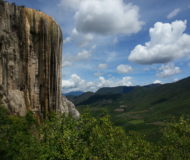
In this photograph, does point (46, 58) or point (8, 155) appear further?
point (46, 58)

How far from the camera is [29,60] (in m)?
67.9

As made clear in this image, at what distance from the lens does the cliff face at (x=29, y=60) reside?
201ft

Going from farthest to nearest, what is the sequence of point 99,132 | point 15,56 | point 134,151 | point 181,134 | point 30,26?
1. point 30,26
2. point 15,56
3. point 181,134
4. point 134,151
5. point 99,132

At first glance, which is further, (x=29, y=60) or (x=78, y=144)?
(x=29, y=60)

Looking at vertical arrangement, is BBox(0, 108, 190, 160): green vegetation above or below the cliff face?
below

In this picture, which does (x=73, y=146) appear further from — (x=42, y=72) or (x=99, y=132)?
(x=42, y=72)

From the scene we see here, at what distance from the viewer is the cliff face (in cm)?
6116

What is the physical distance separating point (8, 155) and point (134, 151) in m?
23.8

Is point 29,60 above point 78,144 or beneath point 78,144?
above

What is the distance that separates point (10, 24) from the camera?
208ft

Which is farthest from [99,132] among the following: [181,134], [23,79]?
[23,79]

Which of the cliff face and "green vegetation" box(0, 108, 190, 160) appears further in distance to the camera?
the cliff face

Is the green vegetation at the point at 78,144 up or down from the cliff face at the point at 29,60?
down

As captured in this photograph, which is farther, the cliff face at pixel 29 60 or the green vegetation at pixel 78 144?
the cliff face at pixel 29 60
